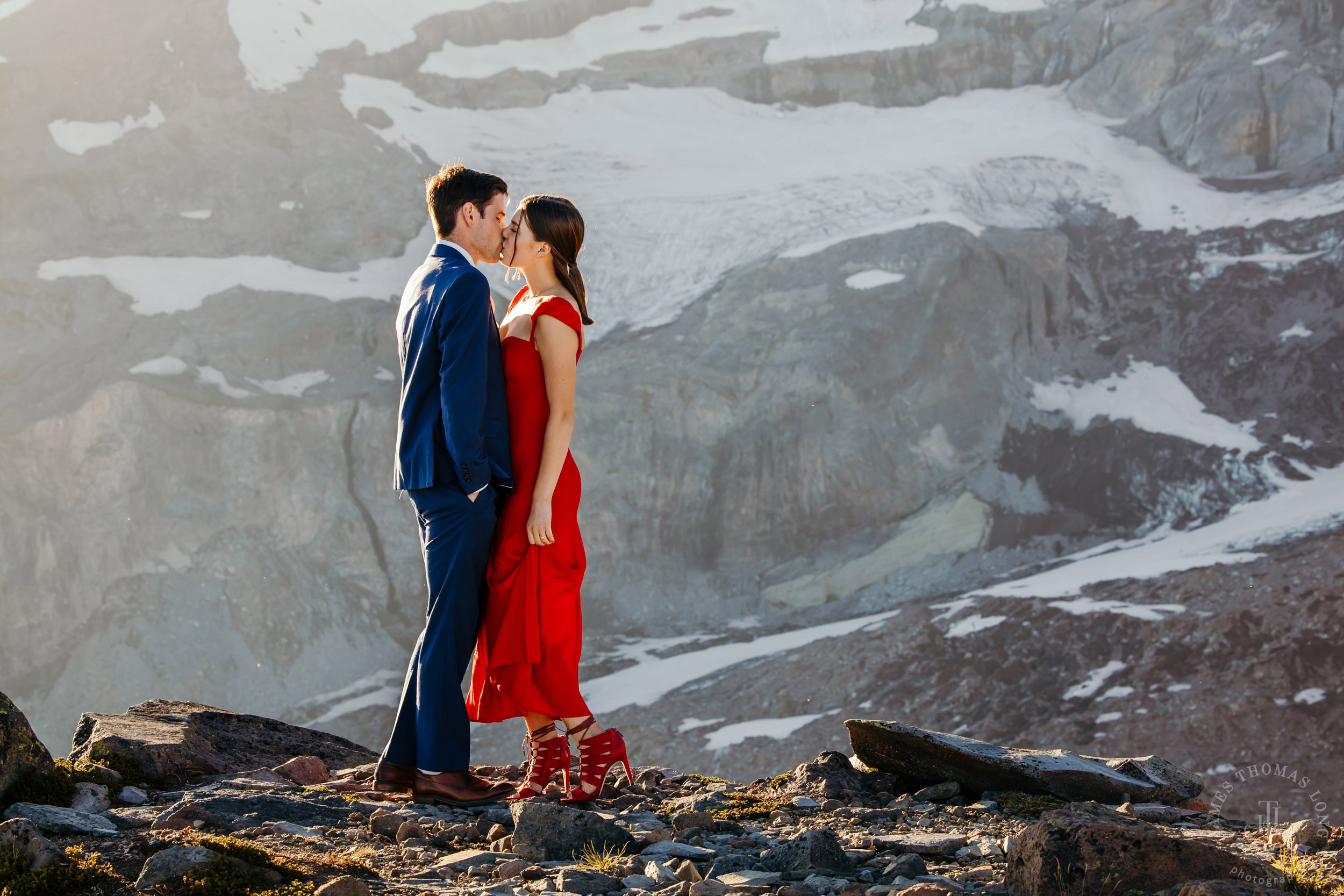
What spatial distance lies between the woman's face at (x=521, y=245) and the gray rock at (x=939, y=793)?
276cm

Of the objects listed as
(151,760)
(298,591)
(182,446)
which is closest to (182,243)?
(182,446)

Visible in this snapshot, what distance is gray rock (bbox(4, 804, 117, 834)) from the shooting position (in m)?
2.89

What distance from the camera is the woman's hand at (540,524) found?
13.3 feet

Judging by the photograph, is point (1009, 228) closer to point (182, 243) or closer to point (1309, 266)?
point (1309, 266)

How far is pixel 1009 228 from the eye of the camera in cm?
2592

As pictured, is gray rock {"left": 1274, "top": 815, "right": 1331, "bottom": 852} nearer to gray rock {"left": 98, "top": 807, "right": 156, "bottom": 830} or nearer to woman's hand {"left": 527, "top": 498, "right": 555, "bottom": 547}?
woman's hand {"left": 527, "top": 498, "right": 555, "bottom": 547}

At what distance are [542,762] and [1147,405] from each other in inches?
870

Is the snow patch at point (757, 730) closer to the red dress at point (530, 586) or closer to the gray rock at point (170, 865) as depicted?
the red dress at point (530, 586)

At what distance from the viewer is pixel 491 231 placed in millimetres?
4301

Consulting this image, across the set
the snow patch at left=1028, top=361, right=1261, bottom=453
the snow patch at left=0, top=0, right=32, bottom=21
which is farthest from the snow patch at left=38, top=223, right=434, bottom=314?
the snow patch at left=1028, top=361, right=1261, bottom=453

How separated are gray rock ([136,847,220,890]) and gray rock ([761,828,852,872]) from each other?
62.7 inches

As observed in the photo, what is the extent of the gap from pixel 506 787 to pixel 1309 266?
1002 inches

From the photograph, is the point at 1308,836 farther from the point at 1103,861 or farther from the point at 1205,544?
the point at 1205,544

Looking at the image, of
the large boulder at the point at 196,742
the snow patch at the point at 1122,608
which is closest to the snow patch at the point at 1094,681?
the snow patch at the point at 1122,608
